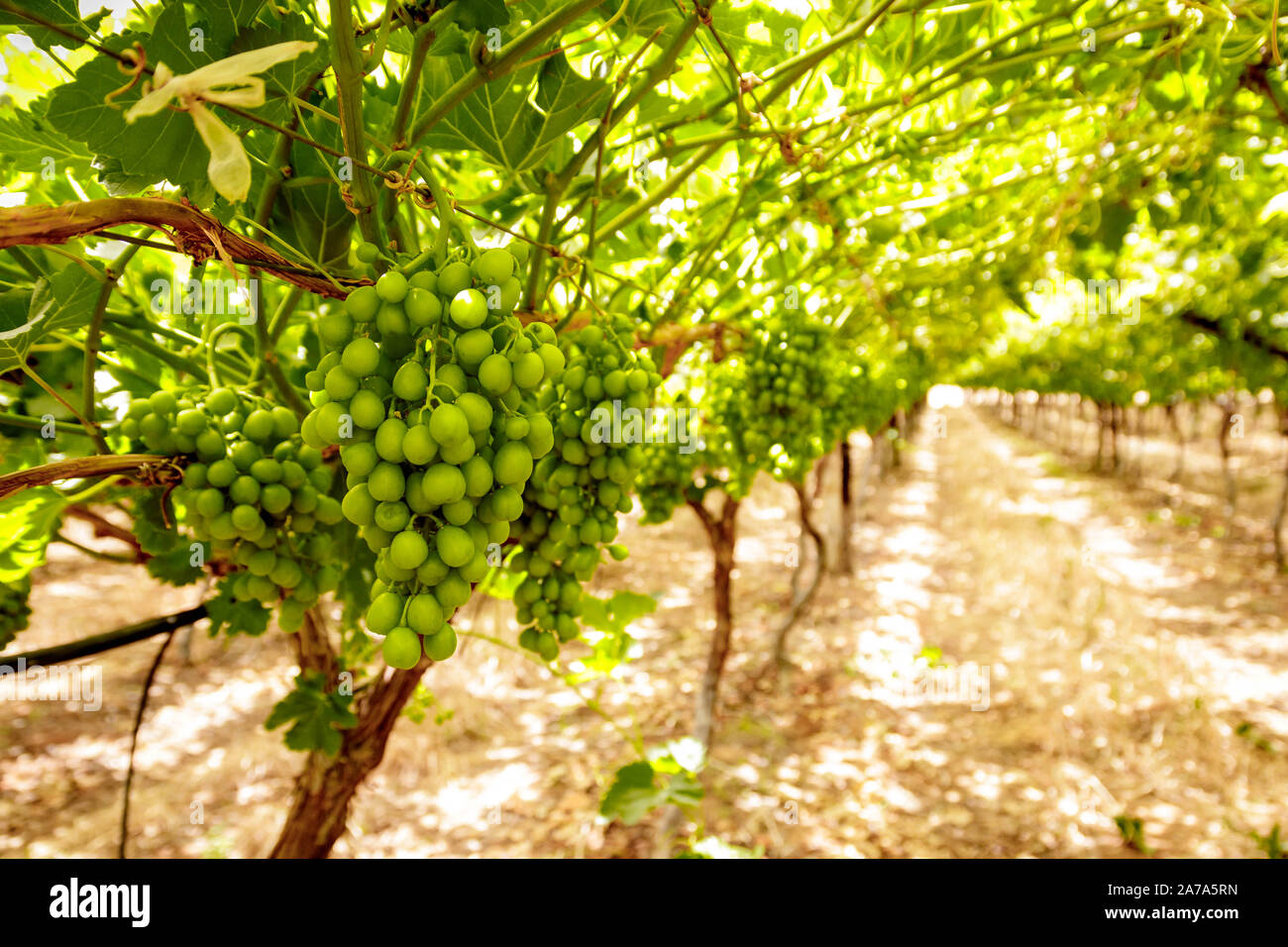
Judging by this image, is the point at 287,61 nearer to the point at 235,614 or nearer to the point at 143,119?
the point at 143,119

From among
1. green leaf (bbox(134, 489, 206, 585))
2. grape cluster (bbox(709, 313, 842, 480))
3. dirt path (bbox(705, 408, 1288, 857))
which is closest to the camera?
green leaf (bbox(134, 489, 206, 585))

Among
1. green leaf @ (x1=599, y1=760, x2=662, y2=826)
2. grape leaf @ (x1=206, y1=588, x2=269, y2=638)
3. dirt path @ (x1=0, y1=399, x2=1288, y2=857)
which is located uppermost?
grape leaf @ (x1=206, y1=588, x2=269, y2=638)

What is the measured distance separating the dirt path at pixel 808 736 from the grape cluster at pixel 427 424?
299cm

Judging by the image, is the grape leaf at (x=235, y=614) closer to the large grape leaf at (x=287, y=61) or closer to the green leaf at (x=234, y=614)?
the green leaf at (x=234, y=614)

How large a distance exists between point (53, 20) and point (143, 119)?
8.2 inches

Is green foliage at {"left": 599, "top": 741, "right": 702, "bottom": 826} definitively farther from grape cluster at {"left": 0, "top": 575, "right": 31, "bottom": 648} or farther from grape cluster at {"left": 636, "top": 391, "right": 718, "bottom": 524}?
grape cluster at {"left": 0, "top": 575, "right": 31, "bottom": 648}

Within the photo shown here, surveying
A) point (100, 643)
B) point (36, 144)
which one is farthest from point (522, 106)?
point (100, 643)

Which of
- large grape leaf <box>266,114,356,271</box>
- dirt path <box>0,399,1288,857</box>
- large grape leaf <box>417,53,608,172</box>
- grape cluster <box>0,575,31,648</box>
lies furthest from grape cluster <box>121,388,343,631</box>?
dirt path <box>0,399,1288,857</box>

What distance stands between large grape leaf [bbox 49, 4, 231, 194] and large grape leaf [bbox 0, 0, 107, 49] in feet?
0.26

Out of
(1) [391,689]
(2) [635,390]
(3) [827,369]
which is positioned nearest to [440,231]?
(2) [635,390]

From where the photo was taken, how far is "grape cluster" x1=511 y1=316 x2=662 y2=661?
102 cm

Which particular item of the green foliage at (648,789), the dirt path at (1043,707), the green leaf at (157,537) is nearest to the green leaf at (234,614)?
the green leaf at (157,537)
